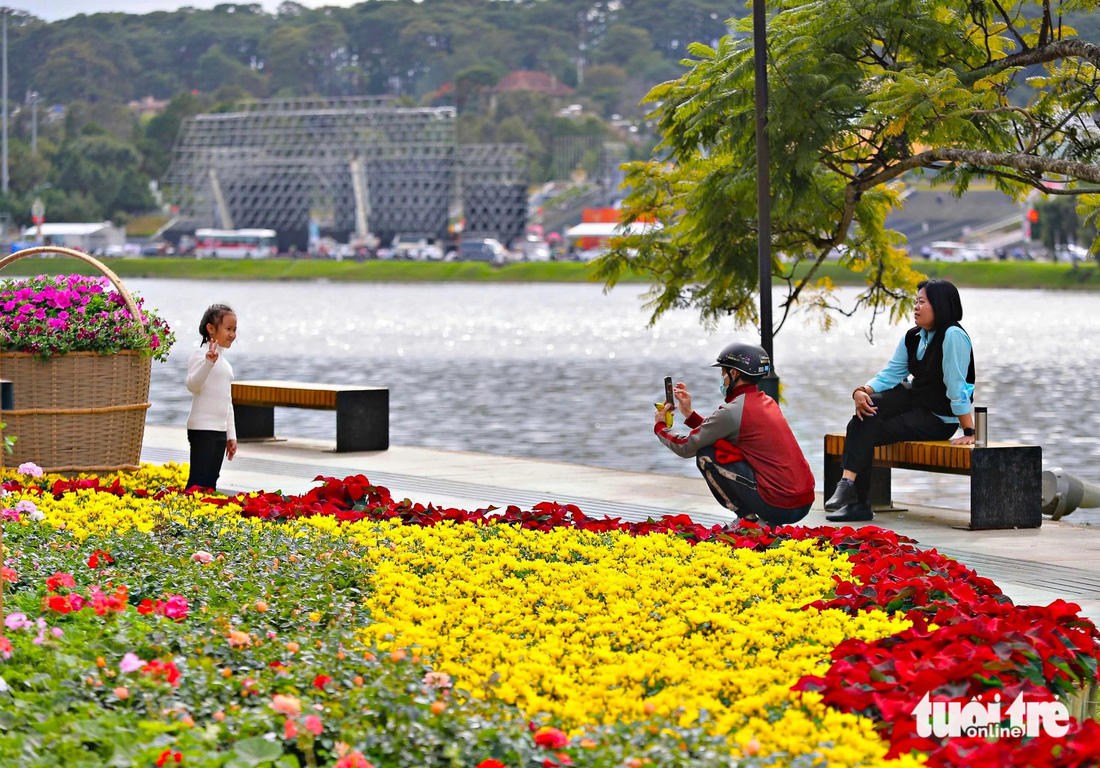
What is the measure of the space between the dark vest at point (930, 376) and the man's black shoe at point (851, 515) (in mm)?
807

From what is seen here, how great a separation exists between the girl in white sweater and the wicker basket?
59cm

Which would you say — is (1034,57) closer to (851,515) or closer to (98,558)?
(851,515)

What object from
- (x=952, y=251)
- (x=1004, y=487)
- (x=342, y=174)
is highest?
(x=342, y=174)

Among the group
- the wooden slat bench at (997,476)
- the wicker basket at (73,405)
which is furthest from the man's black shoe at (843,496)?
the wicker basket at (73,405)

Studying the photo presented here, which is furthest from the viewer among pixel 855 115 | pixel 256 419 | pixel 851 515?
pixel 256 419

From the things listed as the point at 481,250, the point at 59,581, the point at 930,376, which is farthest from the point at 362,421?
the point at 481,250

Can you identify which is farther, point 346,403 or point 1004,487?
point 346,403

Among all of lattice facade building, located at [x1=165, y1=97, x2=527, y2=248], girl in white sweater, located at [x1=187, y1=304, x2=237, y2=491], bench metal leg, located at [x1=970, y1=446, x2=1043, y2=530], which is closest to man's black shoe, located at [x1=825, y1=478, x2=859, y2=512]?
bench metal leg, located at [x1=970, y1=446, x2=1043, y2=530]

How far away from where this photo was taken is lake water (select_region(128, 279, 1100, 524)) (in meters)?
19.1

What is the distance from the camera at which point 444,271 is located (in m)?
117

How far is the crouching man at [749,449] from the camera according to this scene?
888 cm

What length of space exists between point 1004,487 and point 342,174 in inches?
6263

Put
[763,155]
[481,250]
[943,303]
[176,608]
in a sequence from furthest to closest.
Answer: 1. [481,250]
2. [763,155]
3. [943,303]
4. [176,608]

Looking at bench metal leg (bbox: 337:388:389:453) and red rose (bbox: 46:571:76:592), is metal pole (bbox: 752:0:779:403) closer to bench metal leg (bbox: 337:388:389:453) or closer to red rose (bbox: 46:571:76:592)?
bench metal leg (bbox: 337:388:389:453)
